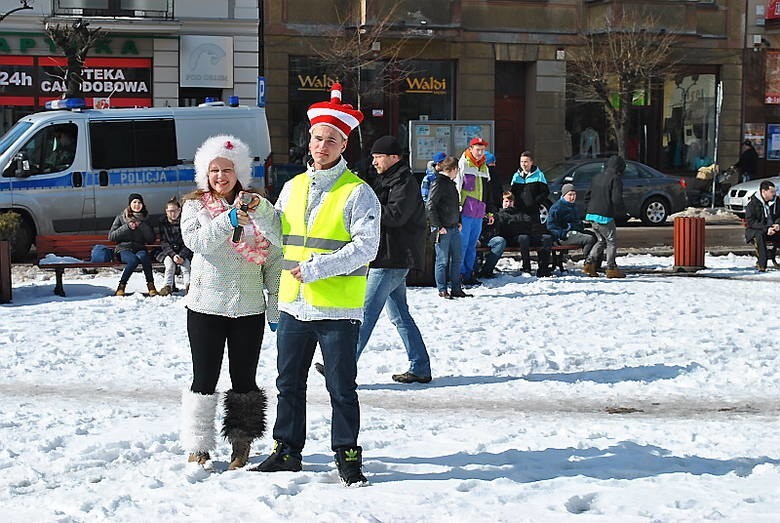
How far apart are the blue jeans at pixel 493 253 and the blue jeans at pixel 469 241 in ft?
2.20

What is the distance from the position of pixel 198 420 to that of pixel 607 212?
1003cm

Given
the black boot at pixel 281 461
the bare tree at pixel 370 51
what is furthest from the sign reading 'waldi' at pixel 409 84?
the black boot at pixel 281 461

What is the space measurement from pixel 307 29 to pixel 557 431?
23.0m

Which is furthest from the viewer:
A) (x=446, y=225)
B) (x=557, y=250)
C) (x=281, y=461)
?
(x=557, y=250)

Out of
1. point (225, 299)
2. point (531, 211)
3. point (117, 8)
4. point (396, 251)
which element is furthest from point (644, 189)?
point (225, 299)

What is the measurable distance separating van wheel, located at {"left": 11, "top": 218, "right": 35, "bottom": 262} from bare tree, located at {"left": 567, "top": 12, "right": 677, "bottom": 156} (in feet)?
55.0

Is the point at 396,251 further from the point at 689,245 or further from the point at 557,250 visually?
the point at 689,245

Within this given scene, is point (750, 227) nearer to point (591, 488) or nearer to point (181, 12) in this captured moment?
point (591, 488)

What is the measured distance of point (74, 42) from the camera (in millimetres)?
26562

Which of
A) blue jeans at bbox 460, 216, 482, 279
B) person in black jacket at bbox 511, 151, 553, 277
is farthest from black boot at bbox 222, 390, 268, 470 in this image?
person in black jacket at bbox 511, 151, 553, 277

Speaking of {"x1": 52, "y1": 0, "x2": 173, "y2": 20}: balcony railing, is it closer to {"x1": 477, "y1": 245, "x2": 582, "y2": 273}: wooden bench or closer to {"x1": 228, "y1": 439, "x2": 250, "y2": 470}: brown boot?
{"x1": 477, "y1": 245, "x2": 582, "y2": 273}: wooden bench

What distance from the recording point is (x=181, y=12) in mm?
28484

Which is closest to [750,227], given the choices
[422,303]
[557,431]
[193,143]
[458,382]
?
[422,303]

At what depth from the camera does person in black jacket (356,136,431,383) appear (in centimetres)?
887
